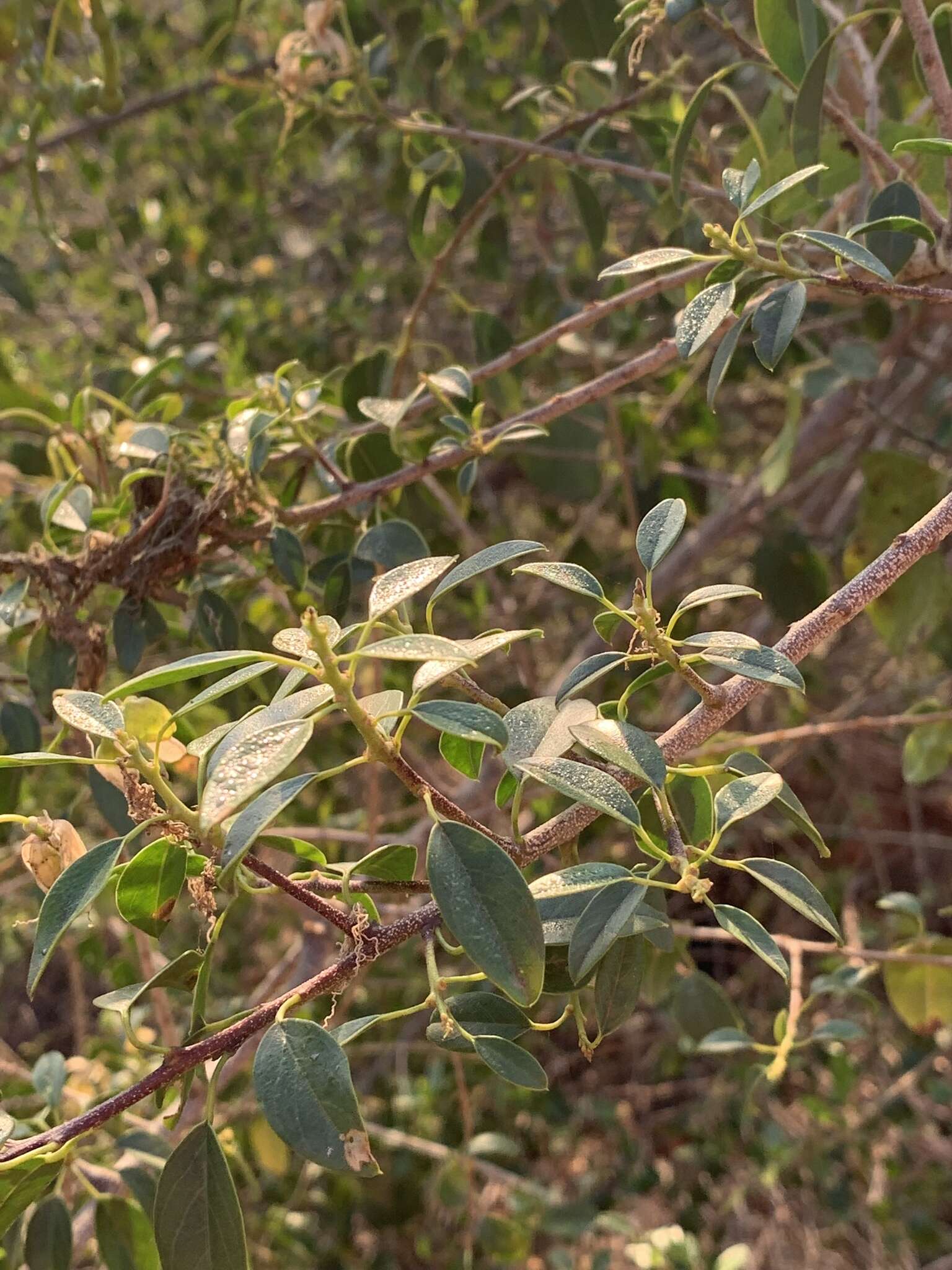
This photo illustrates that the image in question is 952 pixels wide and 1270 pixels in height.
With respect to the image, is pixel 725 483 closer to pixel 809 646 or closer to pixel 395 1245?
pixel 809 646

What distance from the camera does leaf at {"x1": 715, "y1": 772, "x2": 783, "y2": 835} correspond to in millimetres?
382

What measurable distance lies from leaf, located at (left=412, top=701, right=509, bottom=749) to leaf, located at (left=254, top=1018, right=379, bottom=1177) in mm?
117

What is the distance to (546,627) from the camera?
1.81 metres

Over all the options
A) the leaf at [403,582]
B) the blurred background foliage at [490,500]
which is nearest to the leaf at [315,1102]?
the leaf at [403,582]

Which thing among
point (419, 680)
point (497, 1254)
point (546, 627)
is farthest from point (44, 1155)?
point (546, 627)

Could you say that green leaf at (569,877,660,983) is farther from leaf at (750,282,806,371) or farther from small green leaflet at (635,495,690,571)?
leaf at (750,282,806,371)

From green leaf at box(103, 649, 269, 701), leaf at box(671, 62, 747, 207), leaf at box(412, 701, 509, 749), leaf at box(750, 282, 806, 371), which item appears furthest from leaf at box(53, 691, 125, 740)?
leaf at box(671, 62, 747, 207)

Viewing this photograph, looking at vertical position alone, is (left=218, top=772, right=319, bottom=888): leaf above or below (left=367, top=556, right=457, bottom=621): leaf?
below

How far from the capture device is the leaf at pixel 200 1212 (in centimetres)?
38

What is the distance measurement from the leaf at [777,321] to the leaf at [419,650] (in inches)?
9.4

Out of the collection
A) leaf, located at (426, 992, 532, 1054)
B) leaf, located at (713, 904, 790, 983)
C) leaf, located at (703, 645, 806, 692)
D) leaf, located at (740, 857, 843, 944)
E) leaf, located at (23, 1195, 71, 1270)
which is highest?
leaf, located at (703, 645, 806, 692)

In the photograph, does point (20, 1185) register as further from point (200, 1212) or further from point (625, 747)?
point (625, 747)

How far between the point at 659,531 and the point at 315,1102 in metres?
0.27

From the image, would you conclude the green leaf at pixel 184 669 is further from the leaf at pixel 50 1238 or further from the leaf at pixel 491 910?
the leaf at pixel 50 1238
